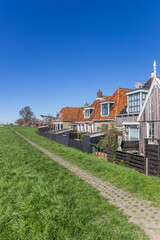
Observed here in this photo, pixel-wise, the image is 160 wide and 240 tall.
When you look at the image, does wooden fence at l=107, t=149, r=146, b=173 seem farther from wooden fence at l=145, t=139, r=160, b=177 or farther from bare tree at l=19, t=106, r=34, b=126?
bare tree at l=19, t=106, r=34, b=126

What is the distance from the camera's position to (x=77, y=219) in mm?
4797

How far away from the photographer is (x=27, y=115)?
114812 mm

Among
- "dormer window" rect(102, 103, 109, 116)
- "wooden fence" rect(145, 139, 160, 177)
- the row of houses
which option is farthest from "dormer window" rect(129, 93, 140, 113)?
"wooden fence" rect(145, 139, 160, 177)

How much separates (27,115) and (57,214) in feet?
378

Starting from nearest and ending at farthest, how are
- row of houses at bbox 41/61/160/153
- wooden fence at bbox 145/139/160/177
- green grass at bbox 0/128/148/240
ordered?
green grass at bbox 0/128/148/240 → wooden fence at bbox 145/139/160/177 → row of houses at bbox 41/61/160/153

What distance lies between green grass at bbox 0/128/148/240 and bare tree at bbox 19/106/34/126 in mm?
109932

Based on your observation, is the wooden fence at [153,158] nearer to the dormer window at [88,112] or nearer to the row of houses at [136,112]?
the row of houses at [136,112]

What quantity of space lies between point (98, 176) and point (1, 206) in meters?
5.12

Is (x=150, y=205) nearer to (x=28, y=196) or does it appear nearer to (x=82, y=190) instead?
(x=82, y=190)

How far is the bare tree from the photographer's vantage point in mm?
113188

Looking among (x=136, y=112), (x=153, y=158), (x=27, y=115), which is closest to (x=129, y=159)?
(x=153, y=158)

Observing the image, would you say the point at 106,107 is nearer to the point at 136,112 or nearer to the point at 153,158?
the point at 136,112

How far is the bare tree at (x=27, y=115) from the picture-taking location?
371 ft

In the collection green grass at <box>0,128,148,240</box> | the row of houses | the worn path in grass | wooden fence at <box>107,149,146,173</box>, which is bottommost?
the worn path in grass
